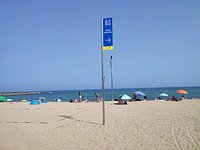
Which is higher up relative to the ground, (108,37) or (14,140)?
(108,37)

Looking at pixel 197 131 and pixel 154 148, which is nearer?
pixel 154 148

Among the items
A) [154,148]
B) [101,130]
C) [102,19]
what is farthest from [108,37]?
[154,148]

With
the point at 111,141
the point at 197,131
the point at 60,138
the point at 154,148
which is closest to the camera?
the point at 154,148

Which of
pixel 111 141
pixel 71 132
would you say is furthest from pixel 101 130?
pixel 111 141

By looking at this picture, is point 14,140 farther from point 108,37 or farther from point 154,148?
point 108,37

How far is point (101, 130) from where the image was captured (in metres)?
9.03

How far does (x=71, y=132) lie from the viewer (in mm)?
8797

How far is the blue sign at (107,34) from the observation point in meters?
10.3

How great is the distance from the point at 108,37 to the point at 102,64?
135 centimetres

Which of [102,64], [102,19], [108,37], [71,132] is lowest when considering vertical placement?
[71,132]

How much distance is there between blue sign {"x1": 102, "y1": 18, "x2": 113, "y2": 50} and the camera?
1030 centimetres

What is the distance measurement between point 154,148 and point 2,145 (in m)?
4.75

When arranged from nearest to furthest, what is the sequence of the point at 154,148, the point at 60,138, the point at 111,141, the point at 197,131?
the point at 154,148 < the point at 111,141 < the point at 60,138 < the point at 197,131

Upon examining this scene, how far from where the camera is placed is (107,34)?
407 inches
